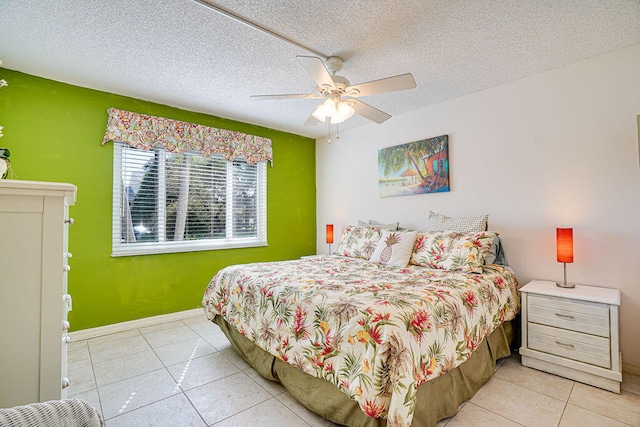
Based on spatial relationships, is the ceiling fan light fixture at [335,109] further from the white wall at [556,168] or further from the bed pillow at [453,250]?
the white wall at [556,168]

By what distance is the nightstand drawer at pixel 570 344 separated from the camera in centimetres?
197

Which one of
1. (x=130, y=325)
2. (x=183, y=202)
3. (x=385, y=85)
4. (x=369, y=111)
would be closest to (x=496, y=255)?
(x=369, y=111)

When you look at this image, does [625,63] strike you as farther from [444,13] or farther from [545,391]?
[545,391]

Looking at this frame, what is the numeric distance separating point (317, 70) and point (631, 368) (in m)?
3.09

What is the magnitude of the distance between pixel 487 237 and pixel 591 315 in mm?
829

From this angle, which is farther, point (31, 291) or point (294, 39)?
point (294, 39)

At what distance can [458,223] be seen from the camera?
2.96m

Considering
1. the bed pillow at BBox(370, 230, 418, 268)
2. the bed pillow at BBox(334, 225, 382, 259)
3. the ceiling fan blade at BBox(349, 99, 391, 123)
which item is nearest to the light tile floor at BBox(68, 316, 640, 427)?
the bed pillow at BBox(370, 230, 418, 268)

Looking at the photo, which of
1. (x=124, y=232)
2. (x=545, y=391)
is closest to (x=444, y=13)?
(x=545, y=391)

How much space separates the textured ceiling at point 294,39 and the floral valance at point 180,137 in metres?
0.36

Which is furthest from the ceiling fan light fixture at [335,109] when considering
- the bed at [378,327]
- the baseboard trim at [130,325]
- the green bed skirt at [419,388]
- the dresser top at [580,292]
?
the baseboard trim at [130,325]

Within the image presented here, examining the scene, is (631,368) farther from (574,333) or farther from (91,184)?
(91,184)

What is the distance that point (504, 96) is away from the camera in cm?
288

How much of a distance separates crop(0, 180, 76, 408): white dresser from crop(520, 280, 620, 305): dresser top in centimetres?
286
